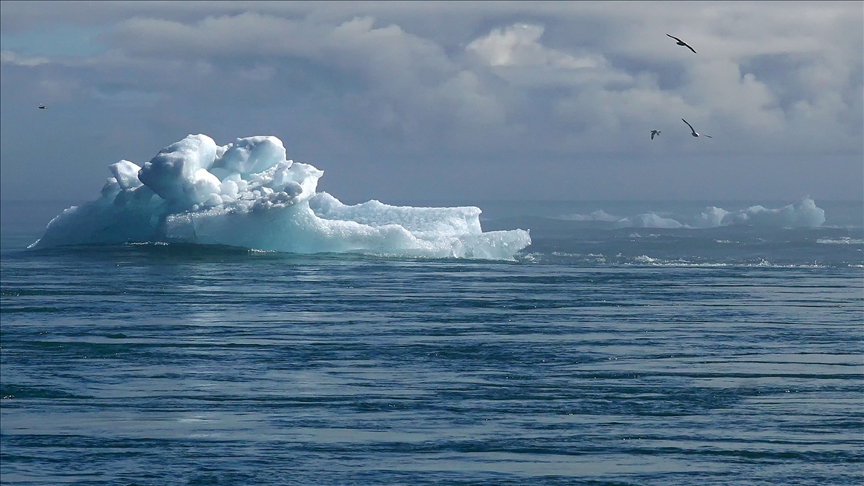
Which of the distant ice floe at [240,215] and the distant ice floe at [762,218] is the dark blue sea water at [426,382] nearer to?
the distant ice floe at [240,215]

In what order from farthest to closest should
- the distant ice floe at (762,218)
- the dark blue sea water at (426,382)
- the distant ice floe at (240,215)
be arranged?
the distant ice floe at (762,218)
the distant ice floe at (240,215)
the dark blue sea water at (426,382)

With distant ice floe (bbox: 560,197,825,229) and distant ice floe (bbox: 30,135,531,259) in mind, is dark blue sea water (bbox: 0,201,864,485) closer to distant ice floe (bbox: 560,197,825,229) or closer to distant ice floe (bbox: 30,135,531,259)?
distant ice floe (bbox: 30,135,531,259)

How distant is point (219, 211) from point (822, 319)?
2216 cm

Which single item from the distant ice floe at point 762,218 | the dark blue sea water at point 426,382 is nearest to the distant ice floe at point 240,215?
the dark blue sea water at point 426,382

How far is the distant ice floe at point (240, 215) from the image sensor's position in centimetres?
3931

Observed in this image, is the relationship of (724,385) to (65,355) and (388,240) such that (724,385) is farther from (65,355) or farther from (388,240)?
(388,240)

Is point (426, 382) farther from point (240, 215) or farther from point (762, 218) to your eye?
point (762, 218)

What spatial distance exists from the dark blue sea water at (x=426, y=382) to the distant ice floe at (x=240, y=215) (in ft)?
19.5

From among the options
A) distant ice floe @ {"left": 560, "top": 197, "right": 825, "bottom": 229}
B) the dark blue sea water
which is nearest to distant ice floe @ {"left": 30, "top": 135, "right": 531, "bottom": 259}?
the dark blue sea water

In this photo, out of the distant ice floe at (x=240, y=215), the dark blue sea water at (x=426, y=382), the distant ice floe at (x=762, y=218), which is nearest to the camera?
the dark blue sea water at (x=426, y=382)

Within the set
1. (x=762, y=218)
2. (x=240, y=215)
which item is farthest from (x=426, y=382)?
(x=762, y=218)

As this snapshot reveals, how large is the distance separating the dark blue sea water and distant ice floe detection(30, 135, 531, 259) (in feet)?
19.5

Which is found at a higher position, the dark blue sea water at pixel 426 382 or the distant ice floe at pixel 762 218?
the distant ice floe at pixel 762 218

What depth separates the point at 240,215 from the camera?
39.4 meters
